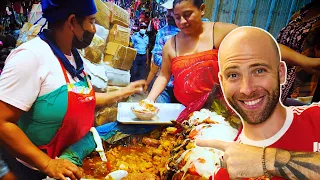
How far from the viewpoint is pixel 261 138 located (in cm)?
106

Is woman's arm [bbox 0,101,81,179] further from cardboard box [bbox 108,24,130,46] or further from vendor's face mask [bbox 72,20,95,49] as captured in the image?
cardboard box [bbox 108,24,130,46]

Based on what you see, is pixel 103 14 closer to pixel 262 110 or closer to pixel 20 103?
pixel 20 103

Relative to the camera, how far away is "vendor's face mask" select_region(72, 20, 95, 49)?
1336mm

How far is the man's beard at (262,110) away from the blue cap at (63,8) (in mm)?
798

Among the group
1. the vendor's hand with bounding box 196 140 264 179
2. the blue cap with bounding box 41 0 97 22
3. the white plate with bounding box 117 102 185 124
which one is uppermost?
the blue cap with bounding box 41 0 97 22

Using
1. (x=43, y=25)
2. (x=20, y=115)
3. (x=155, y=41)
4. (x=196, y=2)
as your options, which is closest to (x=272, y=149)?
(x=196, y=2)

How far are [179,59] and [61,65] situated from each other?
2.07ft

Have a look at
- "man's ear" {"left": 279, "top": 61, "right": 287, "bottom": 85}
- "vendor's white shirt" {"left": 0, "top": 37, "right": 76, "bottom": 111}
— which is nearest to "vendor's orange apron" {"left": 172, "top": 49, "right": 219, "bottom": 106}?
"man's ear" {"left": 279, "top": 61, "right": 287, "bottom": 85}

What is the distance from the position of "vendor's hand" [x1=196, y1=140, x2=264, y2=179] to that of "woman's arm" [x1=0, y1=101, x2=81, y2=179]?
2.42 feet

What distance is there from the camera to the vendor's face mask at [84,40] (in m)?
1.34

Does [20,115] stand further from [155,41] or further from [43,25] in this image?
[155,41]

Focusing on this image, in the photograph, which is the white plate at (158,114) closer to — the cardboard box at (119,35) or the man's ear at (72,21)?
Answer: the cardboard box at (119,35)

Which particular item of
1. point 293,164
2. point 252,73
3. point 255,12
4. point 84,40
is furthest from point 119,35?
point 293,164

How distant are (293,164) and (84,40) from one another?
1082 millimetres
